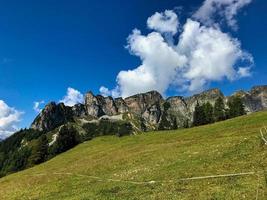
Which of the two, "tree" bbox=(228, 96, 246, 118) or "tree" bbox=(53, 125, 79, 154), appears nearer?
"tree" bbox=(53, 125, 79, 154)

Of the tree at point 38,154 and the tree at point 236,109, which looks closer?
the tree at point 38,154

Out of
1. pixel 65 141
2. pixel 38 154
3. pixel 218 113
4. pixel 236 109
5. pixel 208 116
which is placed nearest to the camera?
pixel 38 154

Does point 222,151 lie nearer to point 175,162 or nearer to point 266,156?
point 175,162

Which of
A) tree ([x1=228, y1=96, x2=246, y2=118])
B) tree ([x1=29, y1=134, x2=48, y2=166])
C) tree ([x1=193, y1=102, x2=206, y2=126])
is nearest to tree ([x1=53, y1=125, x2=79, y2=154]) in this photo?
tree ([x1=29, y1=134, x2=48, y2=166])

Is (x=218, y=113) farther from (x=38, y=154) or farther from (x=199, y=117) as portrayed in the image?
(x=38, y=154)

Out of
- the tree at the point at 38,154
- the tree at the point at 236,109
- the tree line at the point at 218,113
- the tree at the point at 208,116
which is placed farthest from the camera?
the tree at the point at 208,116

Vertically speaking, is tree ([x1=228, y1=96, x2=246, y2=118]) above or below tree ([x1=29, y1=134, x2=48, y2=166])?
above

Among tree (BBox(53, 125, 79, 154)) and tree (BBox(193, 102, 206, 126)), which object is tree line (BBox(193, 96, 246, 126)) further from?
tree (BBox(53, 125, 79, 154))

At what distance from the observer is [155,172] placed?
39125mm

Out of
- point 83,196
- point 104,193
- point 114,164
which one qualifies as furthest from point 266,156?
point 114,164

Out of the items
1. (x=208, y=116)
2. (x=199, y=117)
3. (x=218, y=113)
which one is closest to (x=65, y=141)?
(x=199, y=117)

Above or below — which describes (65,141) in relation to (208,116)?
below

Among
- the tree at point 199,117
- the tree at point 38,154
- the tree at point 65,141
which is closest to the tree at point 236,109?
the tree at point 199,117

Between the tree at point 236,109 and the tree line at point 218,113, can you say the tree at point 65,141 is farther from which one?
the tree at point 236,109
